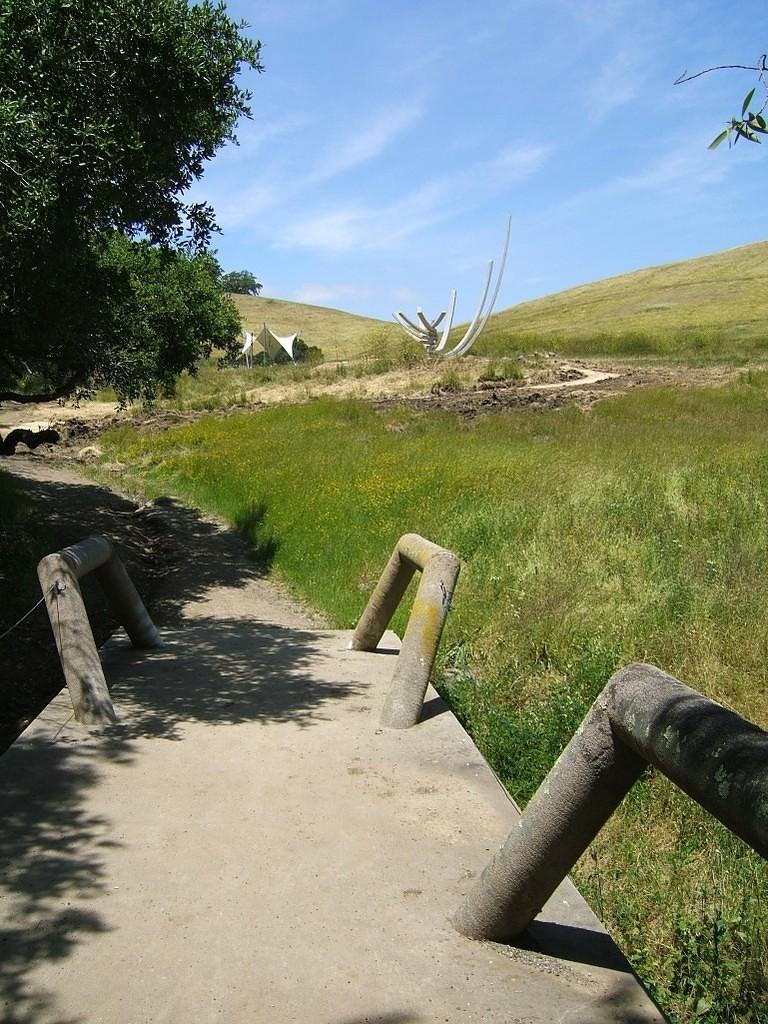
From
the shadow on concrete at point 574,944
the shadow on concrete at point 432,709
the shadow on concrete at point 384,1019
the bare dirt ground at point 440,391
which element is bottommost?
the shadow on concrete at point 574,944

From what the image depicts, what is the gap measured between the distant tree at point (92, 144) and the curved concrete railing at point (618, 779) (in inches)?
209

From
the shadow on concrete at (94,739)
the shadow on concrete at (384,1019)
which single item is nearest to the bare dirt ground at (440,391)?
the shadow on concrete at (94,739)

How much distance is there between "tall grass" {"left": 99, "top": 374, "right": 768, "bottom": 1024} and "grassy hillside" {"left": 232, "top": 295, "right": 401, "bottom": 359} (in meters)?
60.8

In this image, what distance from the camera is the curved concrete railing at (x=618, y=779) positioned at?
1896 millimetres

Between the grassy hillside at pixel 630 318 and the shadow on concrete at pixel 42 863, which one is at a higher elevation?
the grassy hillside at pixel 630 318

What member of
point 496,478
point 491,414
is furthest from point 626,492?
point 491,414

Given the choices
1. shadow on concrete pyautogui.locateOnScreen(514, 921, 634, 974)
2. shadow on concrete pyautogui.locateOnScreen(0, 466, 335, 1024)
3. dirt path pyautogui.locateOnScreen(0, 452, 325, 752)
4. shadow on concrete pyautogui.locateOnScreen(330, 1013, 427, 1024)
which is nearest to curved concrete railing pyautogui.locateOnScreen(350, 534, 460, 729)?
shadow on concrete pyautogui.locateOnScreen(0, 466, 335, 1024)

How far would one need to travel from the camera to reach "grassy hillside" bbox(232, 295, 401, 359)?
84.7m

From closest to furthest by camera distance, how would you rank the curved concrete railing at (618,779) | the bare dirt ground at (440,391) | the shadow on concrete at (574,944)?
the curved concrete railing at (618,779) < the shadow on concrete at (574,944) < the bare dirt ground at (440,391)

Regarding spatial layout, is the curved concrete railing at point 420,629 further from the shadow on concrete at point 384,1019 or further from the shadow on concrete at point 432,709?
the shadow on concrete at point 384,1019

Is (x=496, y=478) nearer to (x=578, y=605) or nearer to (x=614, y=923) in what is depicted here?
(x=578, y=605)

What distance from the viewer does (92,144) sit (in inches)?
259

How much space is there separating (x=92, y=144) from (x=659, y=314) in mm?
59205

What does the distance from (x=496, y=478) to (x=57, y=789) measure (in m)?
9.60
